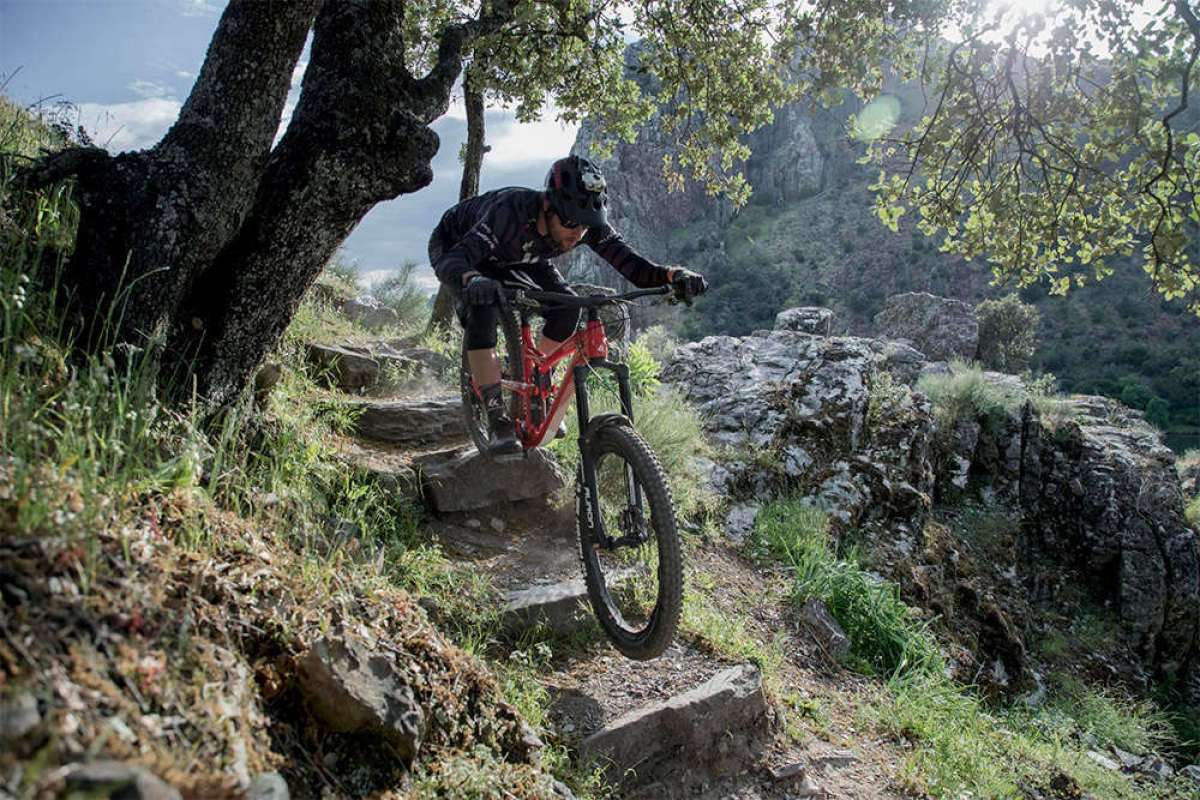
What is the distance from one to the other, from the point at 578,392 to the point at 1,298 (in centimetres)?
248

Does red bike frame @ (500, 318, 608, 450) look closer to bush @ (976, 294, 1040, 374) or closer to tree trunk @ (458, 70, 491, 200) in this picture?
tree trunk @ (458, 70, 491, 200)

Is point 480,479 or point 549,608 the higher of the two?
point 480,479

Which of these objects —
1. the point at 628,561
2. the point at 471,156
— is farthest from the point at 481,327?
the point at 471,156

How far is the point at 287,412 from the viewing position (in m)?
4.95

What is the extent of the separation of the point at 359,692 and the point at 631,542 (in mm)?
1730

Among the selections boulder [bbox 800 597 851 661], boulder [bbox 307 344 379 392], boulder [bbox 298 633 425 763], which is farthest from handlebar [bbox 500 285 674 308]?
boulder [bbox 307 344 379 392]

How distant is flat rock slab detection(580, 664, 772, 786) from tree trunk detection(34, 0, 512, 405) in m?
2.62

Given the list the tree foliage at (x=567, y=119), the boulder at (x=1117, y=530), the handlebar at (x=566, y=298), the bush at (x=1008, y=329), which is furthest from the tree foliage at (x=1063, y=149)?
the bush at (x=1008, y=329)

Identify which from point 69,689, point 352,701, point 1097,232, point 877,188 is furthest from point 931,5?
point 69,689

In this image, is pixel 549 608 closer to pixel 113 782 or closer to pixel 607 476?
pixel 607 476

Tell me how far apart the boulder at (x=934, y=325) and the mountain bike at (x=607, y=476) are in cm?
2455

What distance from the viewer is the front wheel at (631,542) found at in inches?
141

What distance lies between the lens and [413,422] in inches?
240

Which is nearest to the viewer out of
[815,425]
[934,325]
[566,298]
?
[566,298]
